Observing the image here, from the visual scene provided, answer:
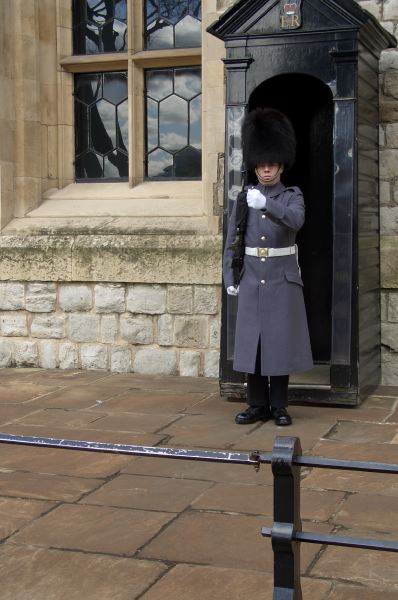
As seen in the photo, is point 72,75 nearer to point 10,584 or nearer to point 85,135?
point 85,135

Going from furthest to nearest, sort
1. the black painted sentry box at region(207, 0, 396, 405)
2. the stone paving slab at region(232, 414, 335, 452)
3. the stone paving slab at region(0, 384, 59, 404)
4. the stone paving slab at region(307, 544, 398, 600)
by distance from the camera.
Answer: the stone paving slab at region(0, 384, 59, 404) → the black painted sentry box at region(207, 0, 396, 405) → the stone paving slab at region(232, 414, 335, 452) → the stone paving slab at region(307, 544, 398, 600)

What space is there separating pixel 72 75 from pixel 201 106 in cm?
106

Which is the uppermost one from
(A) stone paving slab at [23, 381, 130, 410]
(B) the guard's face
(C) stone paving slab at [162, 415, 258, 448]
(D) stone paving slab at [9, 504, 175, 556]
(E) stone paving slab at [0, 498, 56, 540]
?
(B) the guard's face

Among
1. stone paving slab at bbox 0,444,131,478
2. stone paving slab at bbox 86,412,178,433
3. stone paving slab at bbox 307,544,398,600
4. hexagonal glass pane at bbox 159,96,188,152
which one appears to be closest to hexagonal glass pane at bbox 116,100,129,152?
hexagonal glass pane at bbox 159,96,188,152

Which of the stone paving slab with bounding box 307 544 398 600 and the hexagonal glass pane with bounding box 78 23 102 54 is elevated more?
the hexagonal glass pane with bounding box 78 23 102 54

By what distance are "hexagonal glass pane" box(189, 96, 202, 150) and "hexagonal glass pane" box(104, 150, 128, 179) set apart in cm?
54

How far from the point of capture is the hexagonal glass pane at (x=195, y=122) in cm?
664

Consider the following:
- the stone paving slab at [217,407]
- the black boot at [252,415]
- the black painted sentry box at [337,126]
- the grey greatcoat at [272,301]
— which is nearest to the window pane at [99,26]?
the black painted sentry box at [337,126]

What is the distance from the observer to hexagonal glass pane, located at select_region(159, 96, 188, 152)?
22.0 ft

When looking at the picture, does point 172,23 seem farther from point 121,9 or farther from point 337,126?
point 337,126

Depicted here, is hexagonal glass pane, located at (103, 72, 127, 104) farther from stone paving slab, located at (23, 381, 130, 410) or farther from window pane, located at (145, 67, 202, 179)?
stone paving slab, located at (23, 381, 130, 410)

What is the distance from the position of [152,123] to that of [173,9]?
2.57 feet

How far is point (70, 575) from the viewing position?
293 cm

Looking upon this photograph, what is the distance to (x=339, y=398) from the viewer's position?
5242 mm
